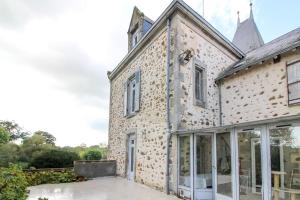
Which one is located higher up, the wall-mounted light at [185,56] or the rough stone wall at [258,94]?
the wall-mounted light at [185,56]

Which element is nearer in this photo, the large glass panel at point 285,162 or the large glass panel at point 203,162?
the large glass panel at point 285,162

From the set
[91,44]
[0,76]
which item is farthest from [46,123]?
[91,44]

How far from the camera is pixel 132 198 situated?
6371 mm

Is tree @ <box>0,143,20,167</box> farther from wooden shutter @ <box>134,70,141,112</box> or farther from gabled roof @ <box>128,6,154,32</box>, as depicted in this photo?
gabled roof @ <box>128,6,154,32</box>

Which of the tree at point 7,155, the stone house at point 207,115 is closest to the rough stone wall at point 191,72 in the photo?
the stone house at point 207,115

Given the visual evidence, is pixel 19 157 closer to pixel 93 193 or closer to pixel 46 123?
pixel 46 123

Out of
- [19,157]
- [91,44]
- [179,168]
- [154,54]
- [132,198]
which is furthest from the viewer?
[19,157]

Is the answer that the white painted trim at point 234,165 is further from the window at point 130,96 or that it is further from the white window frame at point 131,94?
the white window frame at point 131,94

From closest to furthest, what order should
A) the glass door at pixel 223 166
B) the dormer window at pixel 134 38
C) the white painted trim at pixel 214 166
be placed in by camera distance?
the glass door at pixel 223 166
the white painted trim at pixel 214 166
the dormer window at pixel 134 38

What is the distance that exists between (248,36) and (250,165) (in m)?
12.4

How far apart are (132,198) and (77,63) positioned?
7.45 m

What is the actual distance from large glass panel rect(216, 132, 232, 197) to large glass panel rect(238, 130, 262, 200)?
33cm

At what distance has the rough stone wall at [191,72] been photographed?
7461mm

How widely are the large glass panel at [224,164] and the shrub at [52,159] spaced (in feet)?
32.6
